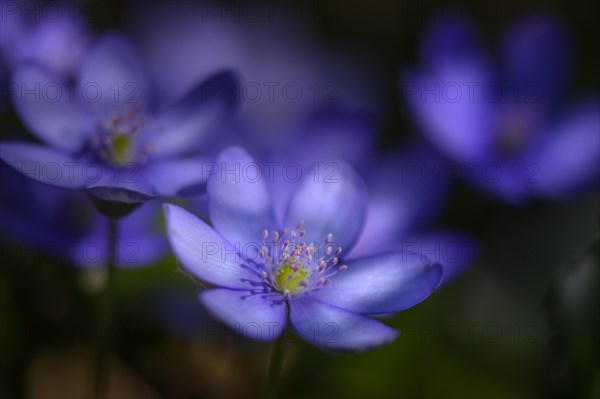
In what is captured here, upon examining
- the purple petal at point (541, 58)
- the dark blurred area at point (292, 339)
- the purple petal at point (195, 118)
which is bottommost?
the dark blurred area at point (292, 339)

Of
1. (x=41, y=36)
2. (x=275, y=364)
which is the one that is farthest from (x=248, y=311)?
(x=41, y=36)

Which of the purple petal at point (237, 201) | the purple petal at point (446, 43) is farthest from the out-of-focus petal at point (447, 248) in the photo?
the purple petal at point (446, 43)

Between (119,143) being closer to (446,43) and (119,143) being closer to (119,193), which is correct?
(119,193)

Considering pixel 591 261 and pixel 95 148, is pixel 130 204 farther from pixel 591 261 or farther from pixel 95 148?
pixel 591 261

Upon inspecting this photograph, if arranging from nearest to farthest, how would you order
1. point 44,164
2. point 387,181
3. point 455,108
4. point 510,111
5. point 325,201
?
point 44,164 → point 325,201 → point 387,181 → point 455,108 → point 510,111

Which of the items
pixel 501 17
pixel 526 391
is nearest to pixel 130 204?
pixel 526 391

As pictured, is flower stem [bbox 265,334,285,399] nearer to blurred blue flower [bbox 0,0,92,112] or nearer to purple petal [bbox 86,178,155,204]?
purple petal [bbox 86,178,155,204]

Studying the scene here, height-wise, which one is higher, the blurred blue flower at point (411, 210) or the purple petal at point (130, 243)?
the blurred blue flower at point (411, 210)

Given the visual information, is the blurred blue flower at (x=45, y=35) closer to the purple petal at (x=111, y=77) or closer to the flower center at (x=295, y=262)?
the purple petal at (x=111, y=77)

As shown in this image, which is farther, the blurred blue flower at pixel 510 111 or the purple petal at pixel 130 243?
the blurred blue flower at pixel 510 111
